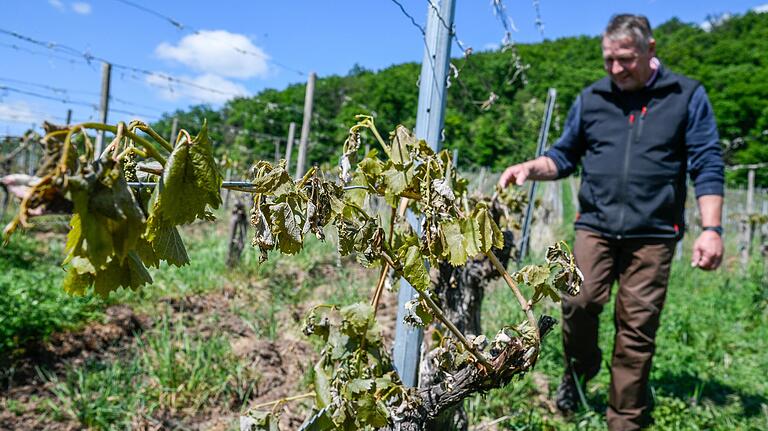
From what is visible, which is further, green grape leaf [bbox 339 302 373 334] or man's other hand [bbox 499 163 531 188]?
man's other hand [bbox 499 163 531 188]

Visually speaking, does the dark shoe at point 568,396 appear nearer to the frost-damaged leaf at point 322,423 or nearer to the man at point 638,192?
the man at point 638,192

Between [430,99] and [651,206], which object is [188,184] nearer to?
[430,99]

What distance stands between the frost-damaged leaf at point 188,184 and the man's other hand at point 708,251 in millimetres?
2494

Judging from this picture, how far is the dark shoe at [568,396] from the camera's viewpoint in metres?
2.98

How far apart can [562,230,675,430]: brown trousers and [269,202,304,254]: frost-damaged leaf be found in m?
2.12

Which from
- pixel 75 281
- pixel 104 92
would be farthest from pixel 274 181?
pixel 104 92

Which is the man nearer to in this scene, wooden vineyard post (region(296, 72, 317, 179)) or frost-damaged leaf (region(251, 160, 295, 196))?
frost-damaged leaf (region(251, 160, 295, 196))

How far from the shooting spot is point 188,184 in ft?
2.46

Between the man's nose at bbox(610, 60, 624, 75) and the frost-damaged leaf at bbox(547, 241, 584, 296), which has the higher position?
the man's nose at bbox(610, 60, 624, 75)

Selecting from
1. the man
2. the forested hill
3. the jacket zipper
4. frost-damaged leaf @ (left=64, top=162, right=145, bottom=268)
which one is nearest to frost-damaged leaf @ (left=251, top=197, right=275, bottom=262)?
frost-damaged leaf @ (left=64, top=162, right=145, bottom=268)

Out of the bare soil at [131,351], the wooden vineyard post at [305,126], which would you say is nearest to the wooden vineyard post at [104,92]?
the wooden vineyard post at [305,126]

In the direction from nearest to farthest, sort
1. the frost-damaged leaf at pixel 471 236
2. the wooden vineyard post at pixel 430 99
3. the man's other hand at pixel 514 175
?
the frost-damaged leaf at pixel 471 236, the wooden vineyard post at pixel 430 99, the man's other hand at pixel 514 175

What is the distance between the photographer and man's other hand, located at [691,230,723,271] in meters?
2.57

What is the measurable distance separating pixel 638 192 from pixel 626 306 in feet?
1.87
